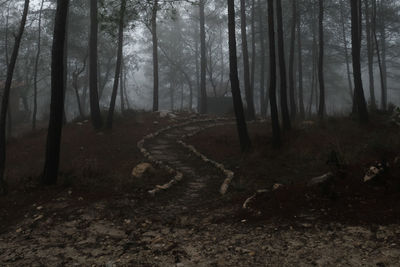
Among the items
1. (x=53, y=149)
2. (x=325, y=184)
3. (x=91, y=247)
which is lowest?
(x=91, y=247)

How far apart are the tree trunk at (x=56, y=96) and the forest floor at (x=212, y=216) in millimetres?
408

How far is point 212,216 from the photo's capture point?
579 cm

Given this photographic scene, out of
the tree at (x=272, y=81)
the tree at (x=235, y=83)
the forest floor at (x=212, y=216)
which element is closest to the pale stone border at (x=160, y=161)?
the forest floor at (x=212, y=216)

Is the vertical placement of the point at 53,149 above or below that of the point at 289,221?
above

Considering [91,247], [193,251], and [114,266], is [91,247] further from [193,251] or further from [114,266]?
[193,251]

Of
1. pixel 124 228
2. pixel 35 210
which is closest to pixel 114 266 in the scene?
pixel 124 228

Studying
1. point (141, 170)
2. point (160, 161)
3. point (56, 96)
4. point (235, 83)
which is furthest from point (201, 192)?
point (235, 83)

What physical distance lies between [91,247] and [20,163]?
30.5ft

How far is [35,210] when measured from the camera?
658 cm

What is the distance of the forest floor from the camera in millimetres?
4090

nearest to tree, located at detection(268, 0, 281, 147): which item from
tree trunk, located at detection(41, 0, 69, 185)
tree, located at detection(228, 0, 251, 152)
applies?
tree, located at detection(228, 0, 251, 152)

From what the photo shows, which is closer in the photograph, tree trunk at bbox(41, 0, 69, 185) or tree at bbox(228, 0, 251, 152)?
tree trunk at bbox(41, 0, 69, 185)

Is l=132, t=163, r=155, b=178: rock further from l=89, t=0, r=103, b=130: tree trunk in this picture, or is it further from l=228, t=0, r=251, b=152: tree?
l=89, t=0, r=103, b=130: tree trunk

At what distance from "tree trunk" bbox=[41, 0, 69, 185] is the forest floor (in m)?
0.41
